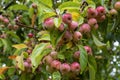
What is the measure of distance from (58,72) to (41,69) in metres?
0.34

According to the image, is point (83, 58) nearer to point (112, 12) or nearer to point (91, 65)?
point (91, 65)

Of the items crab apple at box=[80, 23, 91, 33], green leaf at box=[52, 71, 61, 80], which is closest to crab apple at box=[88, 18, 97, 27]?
crab apple at box=[80, 23, 91, 33]

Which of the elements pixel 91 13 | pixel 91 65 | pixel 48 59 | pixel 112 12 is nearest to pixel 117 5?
pixel 112 12

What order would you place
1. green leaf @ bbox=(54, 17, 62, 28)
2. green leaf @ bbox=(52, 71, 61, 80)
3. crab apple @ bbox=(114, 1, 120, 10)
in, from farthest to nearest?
crab apple @ bbox=(114, 1, 120, 10), green leaf @ bbox=(52, 71, 61, 80), green leaf @ bbox=(54, 17, 62, 28)

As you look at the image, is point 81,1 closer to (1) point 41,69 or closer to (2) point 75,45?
(2) point 75,45

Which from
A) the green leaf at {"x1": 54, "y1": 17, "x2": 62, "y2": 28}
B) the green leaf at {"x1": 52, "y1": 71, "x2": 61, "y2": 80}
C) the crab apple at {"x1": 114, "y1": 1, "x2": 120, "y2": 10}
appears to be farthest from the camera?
the crab apple at {"x1": 114, "y1": 1, "x2": 120, "y2": 10}

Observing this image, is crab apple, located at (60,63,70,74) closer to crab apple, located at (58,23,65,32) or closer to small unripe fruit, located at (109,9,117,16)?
crab apple, located at (58,23,65,32)

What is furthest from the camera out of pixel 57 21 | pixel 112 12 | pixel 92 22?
pixel 112 12

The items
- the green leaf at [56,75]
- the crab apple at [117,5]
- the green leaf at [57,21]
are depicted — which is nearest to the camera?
the green leaf at [57,21]

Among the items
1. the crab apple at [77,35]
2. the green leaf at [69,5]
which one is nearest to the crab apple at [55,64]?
the crab apple at [77,35]

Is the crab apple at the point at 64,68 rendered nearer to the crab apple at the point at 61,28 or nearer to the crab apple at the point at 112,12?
the crab apple at the point at 61,28

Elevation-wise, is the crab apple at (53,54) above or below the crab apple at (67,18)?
below

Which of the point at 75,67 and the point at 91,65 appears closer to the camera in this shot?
the point at 75,67

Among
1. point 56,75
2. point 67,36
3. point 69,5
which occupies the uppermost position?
point 69,5
